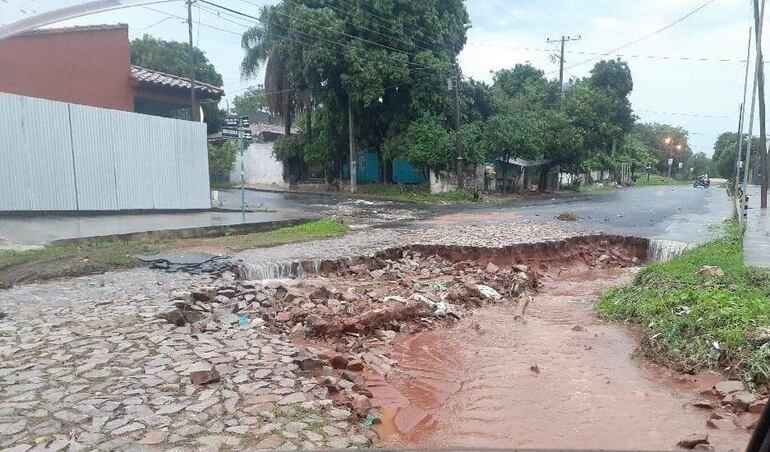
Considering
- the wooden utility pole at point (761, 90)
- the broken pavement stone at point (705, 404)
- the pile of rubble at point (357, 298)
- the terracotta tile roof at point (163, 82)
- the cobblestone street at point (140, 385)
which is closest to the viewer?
the cobblestone street at point (140, 385)

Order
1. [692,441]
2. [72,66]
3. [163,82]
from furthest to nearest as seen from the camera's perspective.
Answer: [163,82], [72,66], [692,441]

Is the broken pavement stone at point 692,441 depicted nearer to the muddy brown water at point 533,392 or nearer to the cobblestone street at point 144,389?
the muddy brown water at point 533,392

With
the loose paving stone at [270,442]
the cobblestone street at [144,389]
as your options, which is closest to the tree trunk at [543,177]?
the cobblestone street at [144,389]

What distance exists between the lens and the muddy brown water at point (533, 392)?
4863mm

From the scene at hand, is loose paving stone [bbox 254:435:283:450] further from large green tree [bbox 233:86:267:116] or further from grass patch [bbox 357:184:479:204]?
large green tree [bbox 233:86:267:116]

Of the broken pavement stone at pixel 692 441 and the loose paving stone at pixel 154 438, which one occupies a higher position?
the loose paving stone at pixel 154 438

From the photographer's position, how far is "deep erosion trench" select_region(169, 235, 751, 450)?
4.98 metres

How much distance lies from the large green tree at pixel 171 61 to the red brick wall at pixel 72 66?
17.1 metres

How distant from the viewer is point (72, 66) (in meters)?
16.6

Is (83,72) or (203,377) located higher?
(83,72)

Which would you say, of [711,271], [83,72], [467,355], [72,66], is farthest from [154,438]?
[83,72]

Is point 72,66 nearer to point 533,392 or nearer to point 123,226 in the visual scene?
point 123,226

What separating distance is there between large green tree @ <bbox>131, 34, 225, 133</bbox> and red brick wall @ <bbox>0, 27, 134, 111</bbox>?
673 inches

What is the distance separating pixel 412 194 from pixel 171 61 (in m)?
19.2
